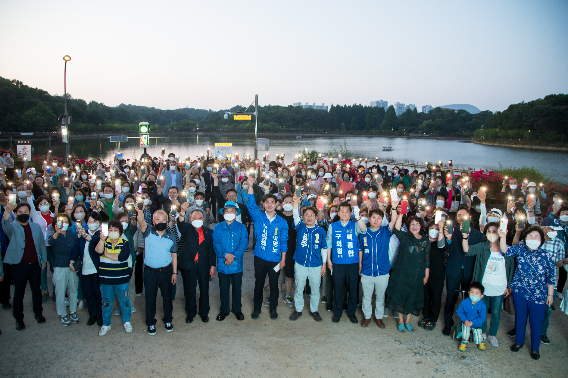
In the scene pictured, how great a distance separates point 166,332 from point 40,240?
7.98ft

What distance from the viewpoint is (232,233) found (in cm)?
578

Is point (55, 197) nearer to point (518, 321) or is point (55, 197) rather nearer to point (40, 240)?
point (40, 240)

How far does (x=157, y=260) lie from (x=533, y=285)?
Result: 5.31m

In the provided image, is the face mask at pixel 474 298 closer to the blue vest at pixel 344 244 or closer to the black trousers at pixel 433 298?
the black trousers at pixel 433 298

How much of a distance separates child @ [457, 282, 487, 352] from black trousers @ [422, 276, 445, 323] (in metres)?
0.48

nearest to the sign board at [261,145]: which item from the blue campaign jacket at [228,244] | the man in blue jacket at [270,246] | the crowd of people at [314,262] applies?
the crowd of people at [314,262]

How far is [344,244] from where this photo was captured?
5688 mm

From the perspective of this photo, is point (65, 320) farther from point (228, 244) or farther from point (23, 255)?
point (228, 244)

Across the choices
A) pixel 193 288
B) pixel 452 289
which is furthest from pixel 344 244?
pixel 193 288

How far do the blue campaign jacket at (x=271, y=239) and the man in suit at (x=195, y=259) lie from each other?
Answer: 77 cm

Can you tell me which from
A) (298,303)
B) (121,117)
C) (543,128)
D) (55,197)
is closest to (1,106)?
(121,117)

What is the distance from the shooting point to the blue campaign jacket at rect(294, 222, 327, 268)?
5.71 meters

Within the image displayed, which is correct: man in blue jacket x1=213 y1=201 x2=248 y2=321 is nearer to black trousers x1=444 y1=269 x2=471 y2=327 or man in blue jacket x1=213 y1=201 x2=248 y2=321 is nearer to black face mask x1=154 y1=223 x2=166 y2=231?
black face mask x1=154 y1=223 x2=166 y2=231

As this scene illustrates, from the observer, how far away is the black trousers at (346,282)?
5747 mm
